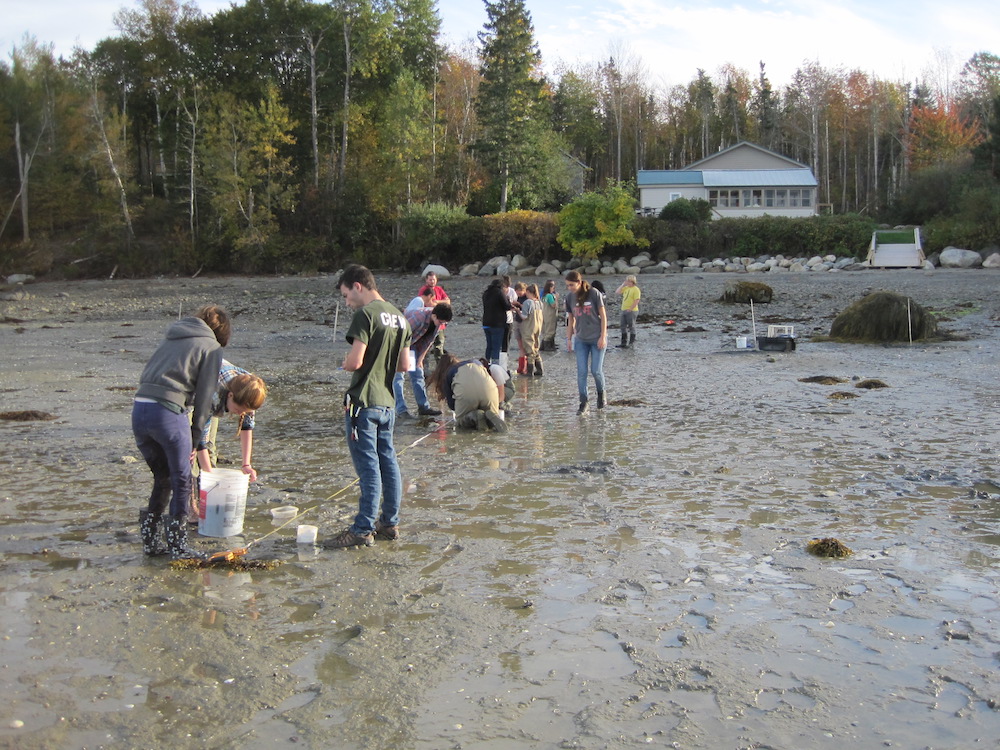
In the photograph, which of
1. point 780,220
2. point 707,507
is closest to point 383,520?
point 707,507

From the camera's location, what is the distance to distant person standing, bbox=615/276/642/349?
21328mm

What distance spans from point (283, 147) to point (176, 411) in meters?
63.4

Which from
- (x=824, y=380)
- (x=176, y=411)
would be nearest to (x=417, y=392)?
(x=176, y=411)

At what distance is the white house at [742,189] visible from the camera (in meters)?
69.4

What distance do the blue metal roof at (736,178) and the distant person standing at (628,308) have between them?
165 feet

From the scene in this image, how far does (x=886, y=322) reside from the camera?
21016 mm

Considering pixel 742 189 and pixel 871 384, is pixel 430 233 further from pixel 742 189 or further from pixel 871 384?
pixel 871 384

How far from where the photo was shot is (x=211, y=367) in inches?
243

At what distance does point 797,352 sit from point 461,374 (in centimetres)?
1042

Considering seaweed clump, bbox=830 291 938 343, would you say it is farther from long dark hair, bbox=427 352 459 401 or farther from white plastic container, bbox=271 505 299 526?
white plastic container, bbox=271 505 299 526

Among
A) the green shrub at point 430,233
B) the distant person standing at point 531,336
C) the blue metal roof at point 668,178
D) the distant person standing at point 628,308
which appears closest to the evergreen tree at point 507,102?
the green shrub at point 430,233

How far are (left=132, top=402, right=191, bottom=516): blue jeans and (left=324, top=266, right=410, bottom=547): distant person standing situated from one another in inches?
41.8

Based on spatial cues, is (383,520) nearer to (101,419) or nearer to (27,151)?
(101,419)

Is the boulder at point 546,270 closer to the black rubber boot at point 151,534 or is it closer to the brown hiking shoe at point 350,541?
the brown hiking shoe at point 350,541
